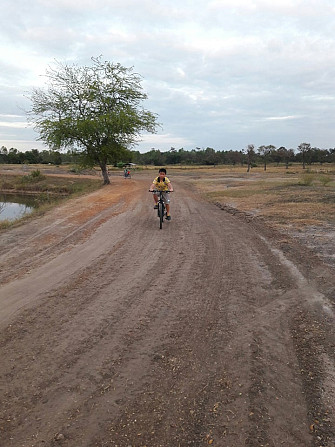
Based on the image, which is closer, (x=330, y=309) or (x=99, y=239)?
(x=330, y=309)

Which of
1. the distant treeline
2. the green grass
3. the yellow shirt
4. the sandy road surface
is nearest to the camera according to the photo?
the sandy road surface

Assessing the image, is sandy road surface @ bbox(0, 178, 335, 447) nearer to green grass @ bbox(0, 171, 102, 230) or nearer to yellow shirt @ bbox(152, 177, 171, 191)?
yellow shirt @ bbox(152, 177, 171, 191)

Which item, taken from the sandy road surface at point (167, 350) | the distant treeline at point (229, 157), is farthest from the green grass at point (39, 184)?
the sandy road surface at point (167, 350)

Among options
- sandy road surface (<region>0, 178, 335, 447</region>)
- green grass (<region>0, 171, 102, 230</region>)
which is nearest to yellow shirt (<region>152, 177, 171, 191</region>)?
sandy road surface (<region>0, 178, 335, 447</region>)

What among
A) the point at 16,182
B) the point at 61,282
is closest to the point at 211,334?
the point at 61,282

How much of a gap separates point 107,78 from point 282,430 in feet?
98.5

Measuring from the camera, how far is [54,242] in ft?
28.9

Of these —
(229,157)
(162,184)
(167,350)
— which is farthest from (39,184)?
(229,157)

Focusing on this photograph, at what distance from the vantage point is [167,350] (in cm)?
371

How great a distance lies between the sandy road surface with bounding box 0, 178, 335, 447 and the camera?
2.68 metres

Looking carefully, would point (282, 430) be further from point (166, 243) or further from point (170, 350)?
point (166, 243)

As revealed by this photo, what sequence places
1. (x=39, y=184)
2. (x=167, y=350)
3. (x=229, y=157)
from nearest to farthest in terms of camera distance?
1. (x=167, y=350)
2. (x=39, y=184)
3. (x=229, y=157)

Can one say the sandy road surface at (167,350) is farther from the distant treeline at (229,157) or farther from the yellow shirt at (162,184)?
the distant treeline at (229,157)

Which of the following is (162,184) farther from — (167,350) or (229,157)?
(229,157)
